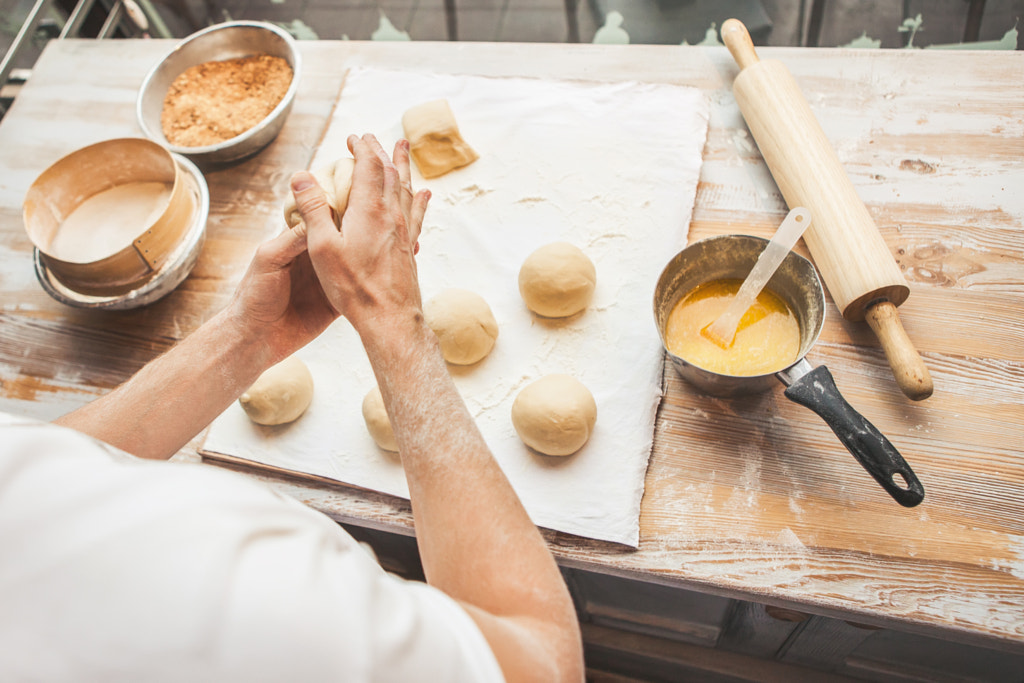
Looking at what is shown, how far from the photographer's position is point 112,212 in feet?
5.23

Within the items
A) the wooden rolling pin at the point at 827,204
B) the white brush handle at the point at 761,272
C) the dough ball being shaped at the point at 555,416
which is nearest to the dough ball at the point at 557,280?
the dough ball being shaped at the point at 555,416

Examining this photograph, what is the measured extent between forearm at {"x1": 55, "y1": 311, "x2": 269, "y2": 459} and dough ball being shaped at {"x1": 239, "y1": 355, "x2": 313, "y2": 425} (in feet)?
0.24

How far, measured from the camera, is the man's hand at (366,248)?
1049 mm

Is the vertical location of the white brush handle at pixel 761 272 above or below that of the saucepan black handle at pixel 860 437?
above

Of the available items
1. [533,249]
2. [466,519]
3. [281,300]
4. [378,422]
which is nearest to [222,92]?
[281,300]

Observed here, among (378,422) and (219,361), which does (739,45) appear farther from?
(219,361)

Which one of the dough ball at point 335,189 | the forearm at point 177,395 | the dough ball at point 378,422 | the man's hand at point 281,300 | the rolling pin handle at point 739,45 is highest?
the rolling pin handle at point 739,45

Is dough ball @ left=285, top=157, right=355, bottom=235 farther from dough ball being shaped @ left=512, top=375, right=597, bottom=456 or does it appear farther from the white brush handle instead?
the white brush handle

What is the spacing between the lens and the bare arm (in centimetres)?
114

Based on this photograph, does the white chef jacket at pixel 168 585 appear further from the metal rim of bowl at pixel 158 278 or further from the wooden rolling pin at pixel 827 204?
the wooden rolling pin at pixel 827 204

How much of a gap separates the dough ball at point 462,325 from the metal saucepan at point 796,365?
395mm

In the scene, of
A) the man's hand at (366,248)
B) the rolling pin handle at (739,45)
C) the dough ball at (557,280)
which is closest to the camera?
the man's hand at (366,248)

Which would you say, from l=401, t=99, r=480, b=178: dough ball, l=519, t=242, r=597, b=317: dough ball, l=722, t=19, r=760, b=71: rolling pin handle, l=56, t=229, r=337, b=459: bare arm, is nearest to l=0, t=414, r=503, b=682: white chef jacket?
l=56, t=229, r=337, b=459: bare arm

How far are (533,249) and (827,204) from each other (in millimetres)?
703
